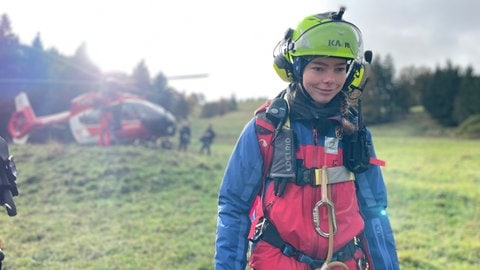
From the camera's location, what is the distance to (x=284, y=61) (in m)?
2.64

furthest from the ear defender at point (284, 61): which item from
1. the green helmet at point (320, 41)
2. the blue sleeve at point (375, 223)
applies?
the blue sleeve at point (375, 223)

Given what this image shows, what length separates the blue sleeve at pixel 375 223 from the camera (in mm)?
2553

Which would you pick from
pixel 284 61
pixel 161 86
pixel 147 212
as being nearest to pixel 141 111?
pixel 147 212

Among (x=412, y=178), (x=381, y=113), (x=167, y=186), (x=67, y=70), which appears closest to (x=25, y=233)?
(x=167, y=186)

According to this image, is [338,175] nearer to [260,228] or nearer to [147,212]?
[260,228]

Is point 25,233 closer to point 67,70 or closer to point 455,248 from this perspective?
point 455,248

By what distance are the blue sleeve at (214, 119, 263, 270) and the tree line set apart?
2312 centimetres

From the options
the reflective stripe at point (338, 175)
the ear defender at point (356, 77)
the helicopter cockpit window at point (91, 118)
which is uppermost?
the ear defender at point (356, 77)

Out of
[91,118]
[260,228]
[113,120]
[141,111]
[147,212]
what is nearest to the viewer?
[260,228]

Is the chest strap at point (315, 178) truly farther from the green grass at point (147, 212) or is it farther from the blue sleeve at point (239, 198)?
the green grass at point (147, 212)

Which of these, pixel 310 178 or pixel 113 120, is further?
pixel 113 120

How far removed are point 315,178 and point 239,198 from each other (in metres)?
0.39

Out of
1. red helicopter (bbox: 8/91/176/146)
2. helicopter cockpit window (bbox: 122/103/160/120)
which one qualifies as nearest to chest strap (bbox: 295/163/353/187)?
red helicopter (bbox: 8/91/176/146)

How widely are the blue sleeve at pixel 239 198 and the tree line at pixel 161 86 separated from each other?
2312cm
